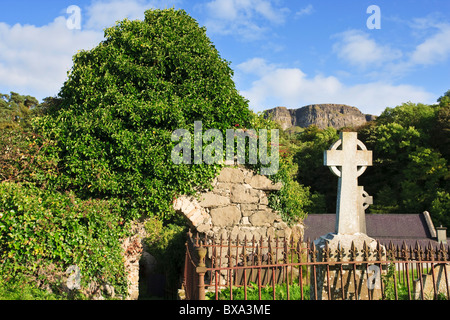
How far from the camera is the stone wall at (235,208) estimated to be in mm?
8633

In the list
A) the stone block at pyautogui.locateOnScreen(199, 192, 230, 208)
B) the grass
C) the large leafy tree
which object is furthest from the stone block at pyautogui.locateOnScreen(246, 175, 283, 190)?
the grass

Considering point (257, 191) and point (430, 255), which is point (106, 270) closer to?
point (257, 191)

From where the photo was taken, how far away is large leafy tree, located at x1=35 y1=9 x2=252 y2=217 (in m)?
8.31

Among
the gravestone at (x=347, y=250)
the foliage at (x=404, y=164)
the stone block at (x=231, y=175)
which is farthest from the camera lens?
the foliage at (x=404, y=164)

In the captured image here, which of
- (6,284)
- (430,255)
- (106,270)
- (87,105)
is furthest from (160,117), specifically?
(430,255)

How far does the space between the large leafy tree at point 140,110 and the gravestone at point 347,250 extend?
3760 millimetres

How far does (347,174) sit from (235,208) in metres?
3.74

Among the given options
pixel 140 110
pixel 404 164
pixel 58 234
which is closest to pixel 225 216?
pixel 140 110

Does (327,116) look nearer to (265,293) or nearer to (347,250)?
(265,293)

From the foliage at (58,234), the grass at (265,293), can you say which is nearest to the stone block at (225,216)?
the grass at (265,293)

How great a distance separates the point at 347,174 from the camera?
18.3 ft

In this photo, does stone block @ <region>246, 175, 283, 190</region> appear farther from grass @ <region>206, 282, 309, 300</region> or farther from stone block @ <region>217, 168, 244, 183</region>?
grass @ <region>206, 282, 309, 300</region>

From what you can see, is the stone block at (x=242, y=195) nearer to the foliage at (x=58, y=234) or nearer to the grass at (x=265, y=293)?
the grass at (x=265, y=293)
